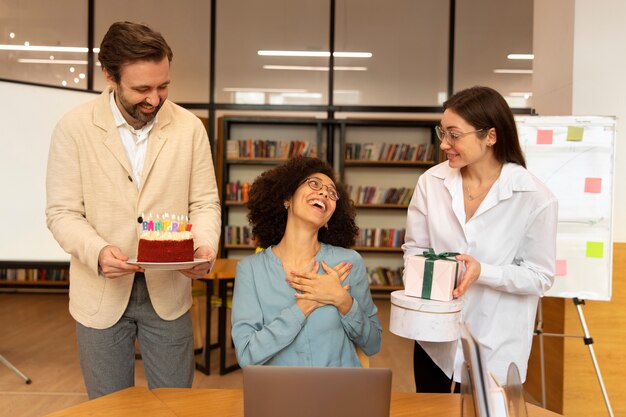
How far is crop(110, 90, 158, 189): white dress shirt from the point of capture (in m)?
1.85

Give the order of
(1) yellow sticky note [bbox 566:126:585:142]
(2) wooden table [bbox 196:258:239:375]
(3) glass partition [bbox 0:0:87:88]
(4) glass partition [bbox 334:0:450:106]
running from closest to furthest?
(1) yellow sticky note [bbox 566:126:585:142] → (2) wooden table [bbox 196:258:239:375] → (3) glass partition [bbox 0:0:87:88] → (4) glass partition [bbox 334:0:450:106]

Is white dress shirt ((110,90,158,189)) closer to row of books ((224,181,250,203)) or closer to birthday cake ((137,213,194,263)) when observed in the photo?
birthday cake ((137,213,194,263))

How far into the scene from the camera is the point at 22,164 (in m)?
3.70

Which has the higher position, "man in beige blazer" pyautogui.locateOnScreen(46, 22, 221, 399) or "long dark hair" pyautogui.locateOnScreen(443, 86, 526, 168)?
"long dark hair" pyautogui.locateOnScreen(443, 86, 526, 168)

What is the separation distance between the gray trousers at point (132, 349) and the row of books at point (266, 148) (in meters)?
5.54

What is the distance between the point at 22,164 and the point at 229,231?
3857 millimetres

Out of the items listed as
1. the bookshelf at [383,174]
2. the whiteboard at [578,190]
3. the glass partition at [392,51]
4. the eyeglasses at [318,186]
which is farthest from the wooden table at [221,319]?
the glass partition at [392,51]

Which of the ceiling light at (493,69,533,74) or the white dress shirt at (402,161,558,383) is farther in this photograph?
the ceiling light at (493,69,533,74)

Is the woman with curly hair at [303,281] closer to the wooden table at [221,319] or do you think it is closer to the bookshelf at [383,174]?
the wooden table at [221,319]

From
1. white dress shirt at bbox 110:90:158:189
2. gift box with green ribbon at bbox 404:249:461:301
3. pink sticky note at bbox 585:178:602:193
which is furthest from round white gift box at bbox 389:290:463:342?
pink sticky note at bbox 585:178:602:193

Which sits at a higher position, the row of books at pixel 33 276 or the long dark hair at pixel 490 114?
the long dark hair at pixel 490 114

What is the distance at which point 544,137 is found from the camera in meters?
3.00

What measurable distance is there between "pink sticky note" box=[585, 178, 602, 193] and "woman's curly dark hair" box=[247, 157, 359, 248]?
1.52 m

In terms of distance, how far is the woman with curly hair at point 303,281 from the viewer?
1.78m
